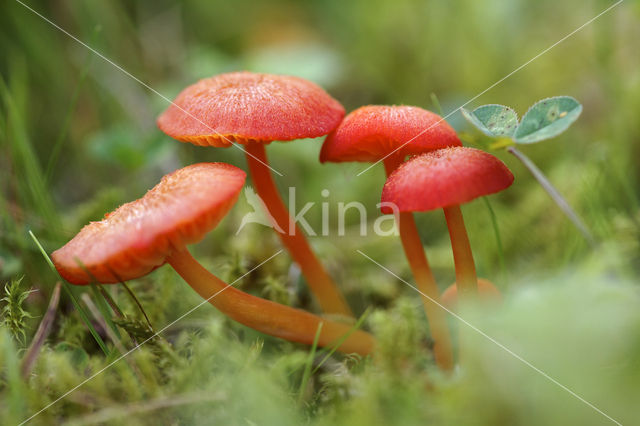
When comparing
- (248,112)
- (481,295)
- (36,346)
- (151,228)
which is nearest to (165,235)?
(151,228)

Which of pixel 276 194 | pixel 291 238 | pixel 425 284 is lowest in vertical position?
pixel 425 284

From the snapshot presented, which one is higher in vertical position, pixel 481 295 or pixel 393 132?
pixel 393 132

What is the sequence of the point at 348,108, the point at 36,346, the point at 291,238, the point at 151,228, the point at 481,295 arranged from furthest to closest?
the point at 348,108 → the point at 291,238 → the point at 481,295 → the point at 36,346 → the point at 151,228

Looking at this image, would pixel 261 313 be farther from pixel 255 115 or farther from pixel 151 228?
pixel 255 115

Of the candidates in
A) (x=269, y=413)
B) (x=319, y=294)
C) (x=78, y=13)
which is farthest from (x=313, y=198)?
(x=78, y=13)

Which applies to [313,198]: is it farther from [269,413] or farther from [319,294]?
[269,413]
